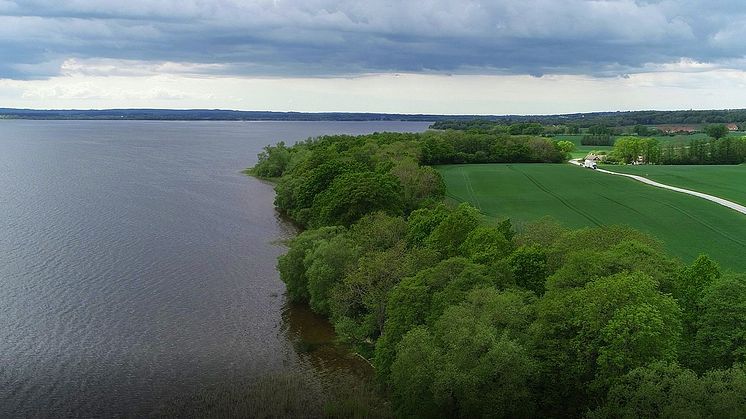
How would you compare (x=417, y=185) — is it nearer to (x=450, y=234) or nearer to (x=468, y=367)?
(x=450, y=234)

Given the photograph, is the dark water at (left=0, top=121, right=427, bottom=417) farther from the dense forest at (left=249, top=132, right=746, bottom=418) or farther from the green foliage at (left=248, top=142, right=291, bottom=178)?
the green foliage at (left=248, top=142, right=291, bottom=178)

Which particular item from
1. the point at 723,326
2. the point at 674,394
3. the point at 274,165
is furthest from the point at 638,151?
the point at 674,394

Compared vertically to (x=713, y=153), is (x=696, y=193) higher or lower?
lower

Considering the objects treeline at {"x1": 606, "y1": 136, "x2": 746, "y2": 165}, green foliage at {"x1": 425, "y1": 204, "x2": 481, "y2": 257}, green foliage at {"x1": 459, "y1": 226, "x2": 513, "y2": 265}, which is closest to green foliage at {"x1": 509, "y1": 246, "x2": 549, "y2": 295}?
green foliage at {"x1": 459, "y1": 226, "x2": 513, "y2": 265}

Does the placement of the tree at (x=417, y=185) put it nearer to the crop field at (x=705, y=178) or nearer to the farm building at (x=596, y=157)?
the crop field at (x=705, y=178)

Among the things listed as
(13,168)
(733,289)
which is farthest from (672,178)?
(13,168)

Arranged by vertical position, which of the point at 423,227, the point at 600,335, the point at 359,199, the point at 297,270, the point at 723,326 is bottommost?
the point at 297,270

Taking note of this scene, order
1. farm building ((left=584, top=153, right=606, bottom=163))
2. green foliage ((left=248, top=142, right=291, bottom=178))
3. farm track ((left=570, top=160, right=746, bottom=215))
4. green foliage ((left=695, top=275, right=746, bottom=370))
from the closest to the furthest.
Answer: green foliage ((left=695, top=275, right=746, bottom=370)), farm track ((left=570, top=160, right=746, bottom=215)), green foliage ((left=248, top=142, right=291, bottom=178)), farm building ((left=584, top=153, right=606, bottom=163))
